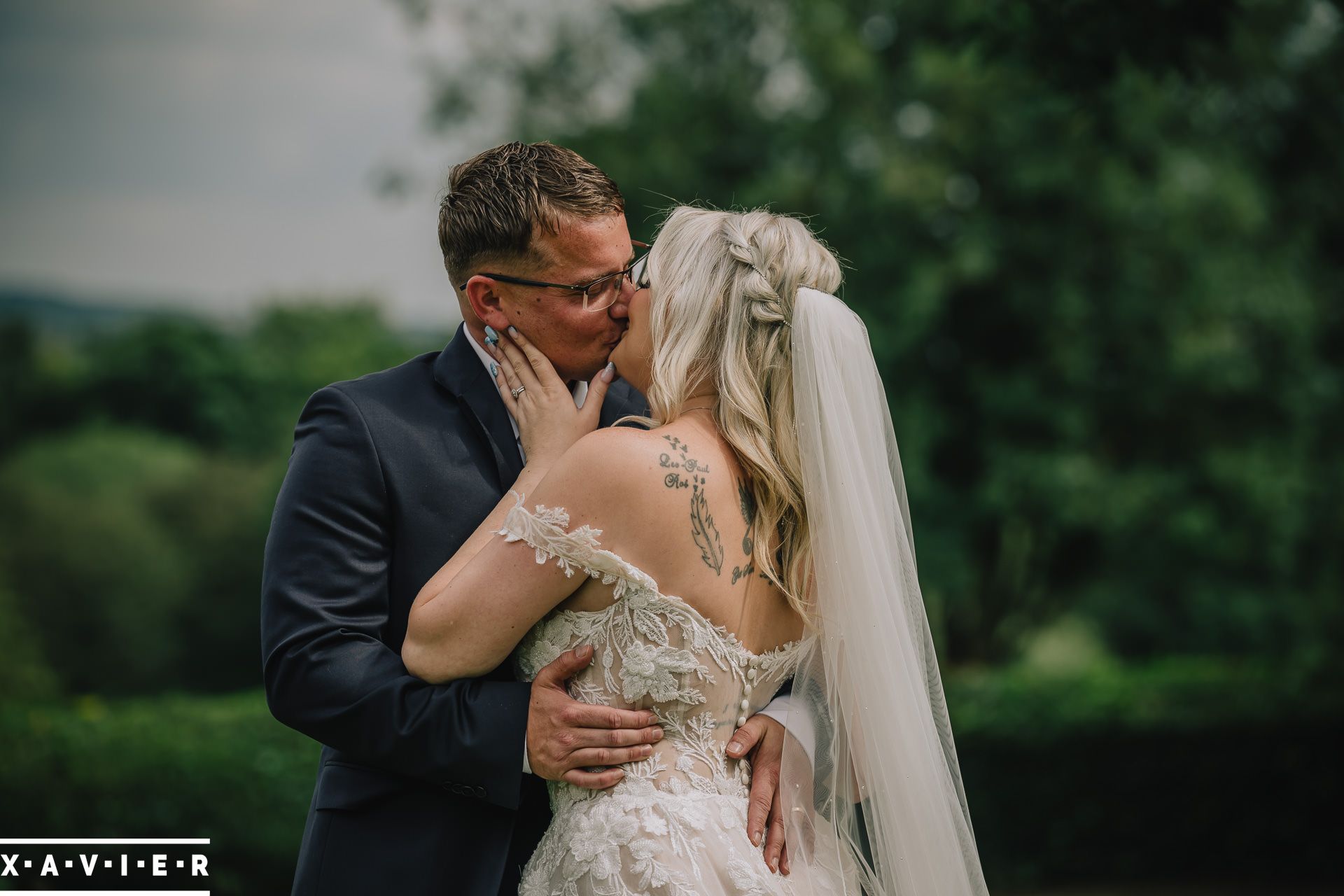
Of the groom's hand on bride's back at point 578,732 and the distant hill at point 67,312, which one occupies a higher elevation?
the distant hill at point 67,312

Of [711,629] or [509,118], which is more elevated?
[509,118]

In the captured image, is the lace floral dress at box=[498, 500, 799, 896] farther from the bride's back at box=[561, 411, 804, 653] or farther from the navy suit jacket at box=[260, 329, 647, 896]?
the navy suit jacket at box=[260, 329, 647, 896]

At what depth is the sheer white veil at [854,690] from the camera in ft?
8.50

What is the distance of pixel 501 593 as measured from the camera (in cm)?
237

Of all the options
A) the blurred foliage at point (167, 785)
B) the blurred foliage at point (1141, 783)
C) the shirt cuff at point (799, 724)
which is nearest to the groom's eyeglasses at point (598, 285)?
the shirt cuff at point (799, 724)

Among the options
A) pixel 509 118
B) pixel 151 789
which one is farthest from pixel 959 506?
pixel 151 789

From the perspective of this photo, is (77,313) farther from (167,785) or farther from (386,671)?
(386,671)

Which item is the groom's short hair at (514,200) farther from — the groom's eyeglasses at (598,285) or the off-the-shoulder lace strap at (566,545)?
the off-the-shoulder lace strap at (566,545)

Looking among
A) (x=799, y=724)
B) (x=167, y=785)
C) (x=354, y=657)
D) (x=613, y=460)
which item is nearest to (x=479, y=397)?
(x=613, y=460)

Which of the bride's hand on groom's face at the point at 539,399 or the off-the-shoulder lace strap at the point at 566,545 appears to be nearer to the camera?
the off-the-shoulder lace strap at the point at 566,545

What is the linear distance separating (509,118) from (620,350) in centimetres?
996

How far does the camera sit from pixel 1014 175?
10055 mm

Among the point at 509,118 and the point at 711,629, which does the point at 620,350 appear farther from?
the point at 509,118

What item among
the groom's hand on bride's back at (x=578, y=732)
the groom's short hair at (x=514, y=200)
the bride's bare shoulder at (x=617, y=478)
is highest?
the groom's short hair at (x=514, y=200)
